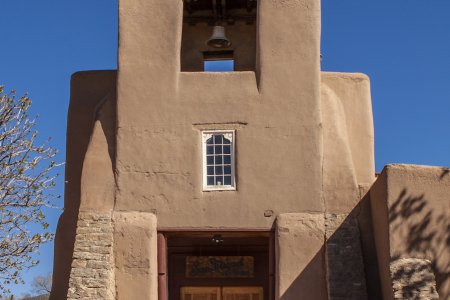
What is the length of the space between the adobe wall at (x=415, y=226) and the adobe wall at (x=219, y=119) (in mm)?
1966

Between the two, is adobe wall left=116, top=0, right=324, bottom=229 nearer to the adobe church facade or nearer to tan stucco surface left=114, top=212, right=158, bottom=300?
the adobe church facade

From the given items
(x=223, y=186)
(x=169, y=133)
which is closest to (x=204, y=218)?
(x=223, y=186)

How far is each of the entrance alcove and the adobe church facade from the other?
2644 millimetres

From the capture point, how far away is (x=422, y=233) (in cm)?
1634

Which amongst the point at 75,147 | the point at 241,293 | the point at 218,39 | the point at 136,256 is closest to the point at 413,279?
the point at 136,256

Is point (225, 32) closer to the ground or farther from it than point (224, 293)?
farther from it

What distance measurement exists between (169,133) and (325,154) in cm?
336

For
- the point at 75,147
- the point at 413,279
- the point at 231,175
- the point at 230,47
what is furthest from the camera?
the point at 230,47

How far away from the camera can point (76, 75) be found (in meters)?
20.3

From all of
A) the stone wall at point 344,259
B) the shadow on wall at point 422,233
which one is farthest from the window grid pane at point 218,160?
the shadow on wall at point 422,233

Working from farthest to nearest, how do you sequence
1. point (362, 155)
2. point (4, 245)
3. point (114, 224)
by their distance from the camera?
1. point (362, 155)
2. point (114, 224)
3. point (4, 245)

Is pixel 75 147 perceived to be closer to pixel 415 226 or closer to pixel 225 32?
pixel 225 32

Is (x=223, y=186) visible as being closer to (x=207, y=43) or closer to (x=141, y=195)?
(x=141, y=195)

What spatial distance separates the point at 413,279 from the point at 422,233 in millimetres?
987
